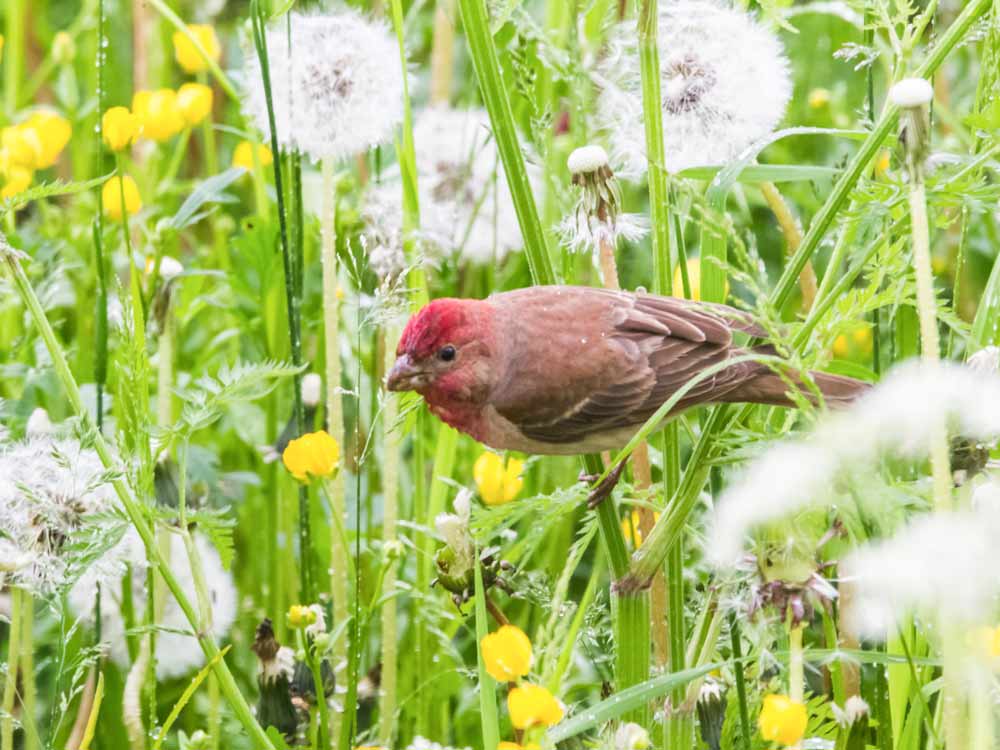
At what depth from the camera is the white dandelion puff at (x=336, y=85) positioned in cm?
228

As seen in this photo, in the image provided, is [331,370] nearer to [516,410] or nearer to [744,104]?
[516,410]

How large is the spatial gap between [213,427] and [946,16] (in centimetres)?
232

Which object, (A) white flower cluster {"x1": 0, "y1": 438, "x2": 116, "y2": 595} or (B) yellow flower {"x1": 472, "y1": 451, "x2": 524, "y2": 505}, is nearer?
(A) white flower cluster {"x1": 0, "y1": 438, "x2": 116, "y2": 595}

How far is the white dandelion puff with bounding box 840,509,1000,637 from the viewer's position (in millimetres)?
1146

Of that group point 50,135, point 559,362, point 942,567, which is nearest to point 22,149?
point 50,135

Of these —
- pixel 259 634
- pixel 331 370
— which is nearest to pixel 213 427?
pixel 331 370

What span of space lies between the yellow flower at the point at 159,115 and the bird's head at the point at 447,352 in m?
1.13

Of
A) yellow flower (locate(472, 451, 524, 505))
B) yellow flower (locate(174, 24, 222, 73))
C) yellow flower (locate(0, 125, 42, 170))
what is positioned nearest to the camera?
yellow flower (locate(472, 451, 524, 505))

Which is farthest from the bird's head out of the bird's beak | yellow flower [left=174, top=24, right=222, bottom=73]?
yellow flower [left=174, top=24, right=222, bottom=73]

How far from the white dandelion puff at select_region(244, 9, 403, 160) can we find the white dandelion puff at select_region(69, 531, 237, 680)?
2.18ft

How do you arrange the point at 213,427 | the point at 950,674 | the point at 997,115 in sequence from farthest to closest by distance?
the point at 213,427 → the point at 997,115 → the point at 950,674

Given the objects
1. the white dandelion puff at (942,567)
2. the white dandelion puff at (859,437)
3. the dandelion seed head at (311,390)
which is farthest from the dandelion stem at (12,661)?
the white dandelion puff at (942,567)

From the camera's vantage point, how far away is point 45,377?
235 cm

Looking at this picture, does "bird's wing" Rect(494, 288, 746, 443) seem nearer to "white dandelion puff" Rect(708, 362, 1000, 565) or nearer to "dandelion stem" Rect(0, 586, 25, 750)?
"white dandelion puff" Rect(708, 362, 1000, 565)
